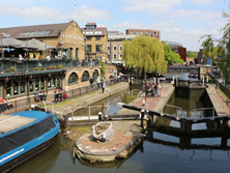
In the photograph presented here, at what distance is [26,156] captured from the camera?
10102mm

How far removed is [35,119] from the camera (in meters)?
11.4

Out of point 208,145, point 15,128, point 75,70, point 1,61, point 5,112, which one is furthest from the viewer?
point 75,70

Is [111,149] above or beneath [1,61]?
beneath

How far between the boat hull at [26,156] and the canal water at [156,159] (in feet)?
0.74

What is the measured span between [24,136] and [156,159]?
6.61 meters

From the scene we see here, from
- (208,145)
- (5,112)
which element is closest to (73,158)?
(5,112)

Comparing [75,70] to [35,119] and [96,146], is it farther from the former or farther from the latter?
[96,146]

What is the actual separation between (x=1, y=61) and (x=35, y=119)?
6.64 m

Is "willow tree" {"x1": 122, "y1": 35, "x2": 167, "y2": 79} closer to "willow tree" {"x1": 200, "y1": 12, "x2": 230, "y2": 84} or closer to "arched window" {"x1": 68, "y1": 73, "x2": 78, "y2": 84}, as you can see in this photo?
"arched window" {"x1": 68, "y1": 73, "x2": 78, "y2": 84}

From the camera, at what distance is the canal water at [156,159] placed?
965 cm

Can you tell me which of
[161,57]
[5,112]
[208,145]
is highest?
[161,57]

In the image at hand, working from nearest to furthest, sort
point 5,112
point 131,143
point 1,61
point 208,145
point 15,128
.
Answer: point 15,128, point 131,143, point 208,145, point 5,112, point 1,61

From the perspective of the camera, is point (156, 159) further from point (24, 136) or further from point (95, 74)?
point (95, 74)

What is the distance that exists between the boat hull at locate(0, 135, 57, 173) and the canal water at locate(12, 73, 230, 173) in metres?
0.23
